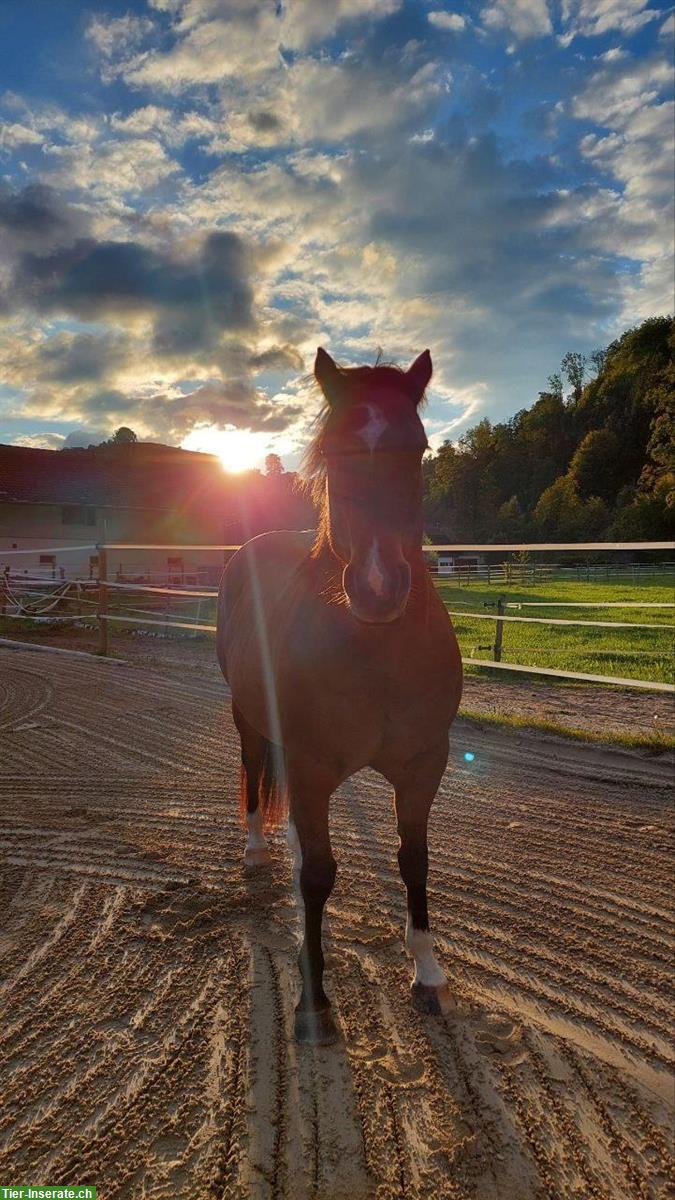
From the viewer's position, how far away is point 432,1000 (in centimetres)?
224

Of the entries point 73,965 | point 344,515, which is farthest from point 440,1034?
point 344,515

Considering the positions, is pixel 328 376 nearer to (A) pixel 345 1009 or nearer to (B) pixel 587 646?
(A) pixel 345 1009

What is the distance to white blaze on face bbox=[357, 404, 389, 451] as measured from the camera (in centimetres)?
185

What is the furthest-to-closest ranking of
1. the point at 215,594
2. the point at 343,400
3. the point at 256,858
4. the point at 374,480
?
the point at 215,594 → the point at 256,858 → the point at 343,400 → the point at 374,480

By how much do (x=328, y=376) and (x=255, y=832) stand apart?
8.18 ft

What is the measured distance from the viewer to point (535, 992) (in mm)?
2311

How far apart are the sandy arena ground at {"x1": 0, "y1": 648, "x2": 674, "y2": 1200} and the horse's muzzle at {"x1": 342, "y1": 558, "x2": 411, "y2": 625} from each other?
1.44 meters

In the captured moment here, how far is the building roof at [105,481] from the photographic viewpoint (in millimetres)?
27156

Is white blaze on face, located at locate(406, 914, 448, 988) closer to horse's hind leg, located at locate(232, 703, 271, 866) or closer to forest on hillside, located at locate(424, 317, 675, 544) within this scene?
horse's hind leg, located at locate(232, 703, 271, 866)

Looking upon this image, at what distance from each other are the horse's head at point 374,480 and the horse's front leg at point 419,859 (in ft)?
2.56

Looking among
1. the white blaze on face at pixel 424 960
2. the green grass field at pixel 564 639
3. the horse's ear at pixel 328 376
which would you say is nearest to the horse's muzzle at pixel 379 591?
→ the horse's ear at pixel 328 376

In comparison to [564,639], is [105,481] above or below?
above

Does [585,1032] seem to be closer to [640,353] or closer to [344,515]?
[344,515]

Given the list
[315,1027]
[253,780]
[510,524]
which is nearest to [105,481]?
[253,780]
